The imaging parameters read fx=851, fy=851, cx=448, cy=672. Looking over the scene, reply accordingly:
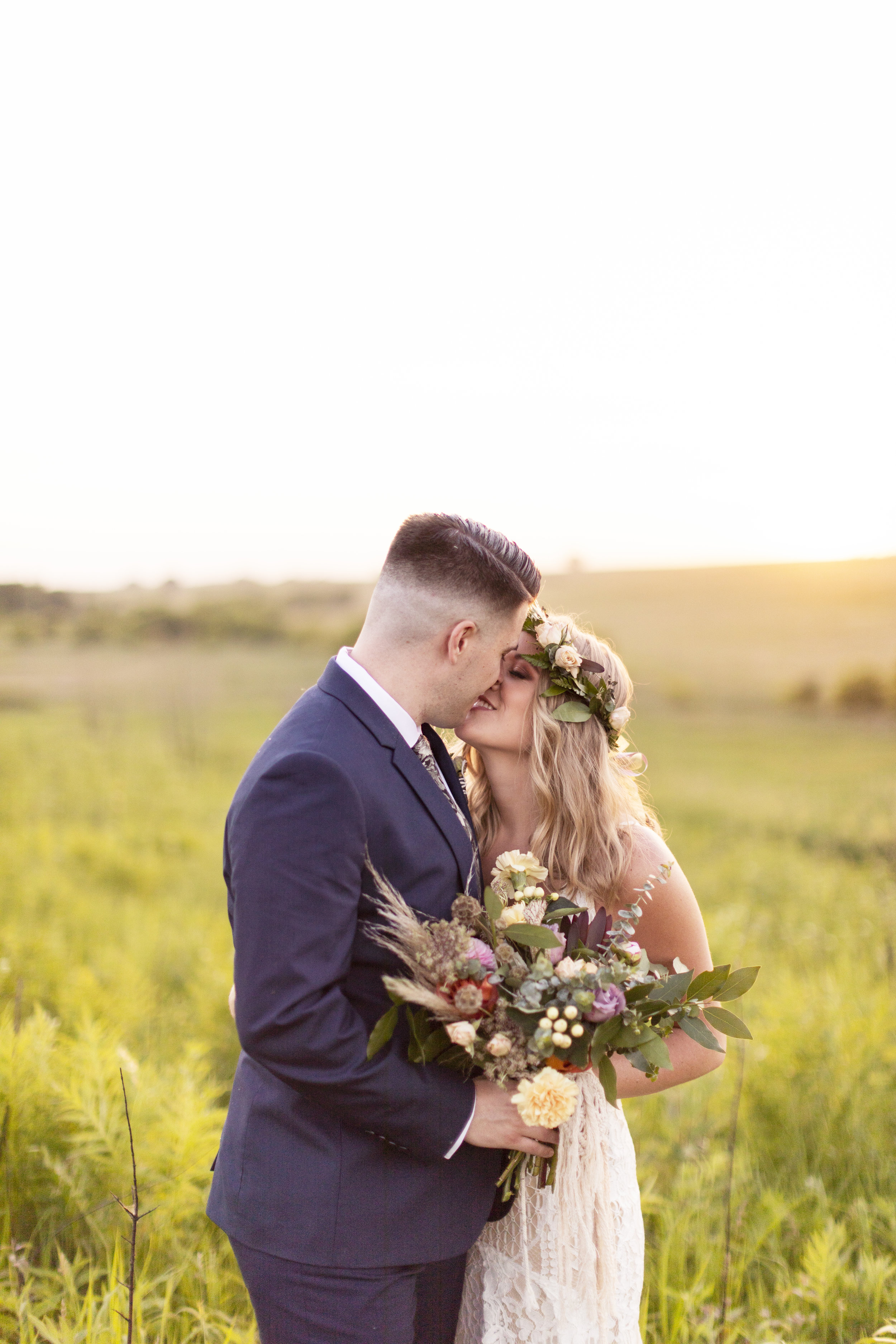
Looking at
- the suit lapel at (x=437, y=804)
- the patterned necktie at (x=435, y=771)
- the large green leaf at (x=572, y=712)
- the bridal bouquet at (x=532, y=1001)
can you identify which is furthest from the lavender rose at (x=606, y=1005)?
the large green leaf at (x=572, y=712)

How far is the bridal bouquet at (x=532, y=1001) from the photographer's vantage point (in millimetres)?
1810

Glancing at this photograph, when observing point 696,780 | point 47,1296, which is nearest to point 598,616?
point 696,780

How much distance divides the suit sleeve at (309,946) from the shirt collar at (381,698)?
1.07ft

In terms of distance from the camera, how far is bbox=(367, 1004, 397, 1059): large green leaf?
1.81 metres

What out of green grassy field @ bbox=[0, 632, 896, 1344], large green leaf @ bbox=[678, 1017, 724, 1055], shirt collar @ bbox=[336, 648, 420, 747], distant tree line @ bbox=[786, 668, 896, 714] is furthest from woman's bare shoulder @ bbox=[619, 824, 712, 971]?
distant tree line @ bbox=[786, 668, 896, 714]

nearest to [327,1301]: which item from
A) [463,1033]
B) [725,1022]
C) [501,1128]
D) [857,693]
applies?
[501,1128]

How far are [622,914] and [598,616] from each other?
14.3m

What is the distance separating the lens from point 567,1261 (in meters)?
2.39

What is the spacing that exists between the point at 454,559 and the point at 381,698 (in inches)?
16.4

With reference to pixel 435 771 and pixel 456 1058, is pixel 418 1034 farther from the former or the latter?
pixel 435 771

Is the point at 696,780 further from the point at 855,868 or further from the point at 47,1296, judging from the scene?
the point at 47,1296

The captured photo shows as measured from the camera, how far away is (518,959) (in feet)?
6.48

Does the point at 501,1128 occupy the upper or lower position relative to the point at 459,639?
lower

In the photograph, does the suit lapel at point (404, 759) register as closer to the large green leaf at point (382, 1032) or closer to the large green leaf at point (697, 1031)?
the large green leaf at point (382, 1032)
